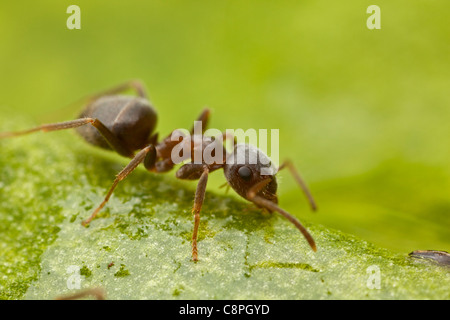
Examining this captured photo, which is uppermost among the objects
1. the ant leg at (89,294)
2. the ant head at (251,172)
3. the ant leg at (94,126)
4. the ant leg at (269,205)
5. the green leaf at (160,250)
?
the ant leg at (94,126)

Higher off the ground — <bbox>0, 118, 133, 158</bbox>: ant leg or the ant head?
<bbox>0, 118, 133, 158</bbox>: ant leg

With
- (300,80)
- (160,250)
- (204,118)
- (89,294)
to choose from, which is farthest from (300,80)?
(89,294)

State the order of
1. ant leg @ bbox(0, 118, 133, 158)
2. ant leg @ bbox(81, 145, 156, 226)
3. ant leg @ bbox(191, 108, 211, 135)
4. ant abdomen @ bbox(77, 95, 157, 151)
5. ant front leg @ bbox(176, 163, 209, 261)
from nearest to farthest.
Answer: ant front leg @ bbox(176, 163, 209, 261) < ant leg @ bbox(81, 145, 156, 226) < ant leg @ bbox(0, 118, 133, 158) < ant abdomen @ bbox(77, 95, 157, 151) < ant leg @ bbox(191, 108, 211, 135)

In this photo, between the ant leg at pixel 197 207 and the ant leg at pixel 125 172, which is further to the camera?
the ant leg at pixel 125 172

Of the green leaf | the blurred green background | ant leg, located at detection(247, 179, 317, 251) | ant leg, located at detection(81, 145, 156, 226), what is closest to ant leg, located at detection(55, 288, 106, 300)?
the green leaf

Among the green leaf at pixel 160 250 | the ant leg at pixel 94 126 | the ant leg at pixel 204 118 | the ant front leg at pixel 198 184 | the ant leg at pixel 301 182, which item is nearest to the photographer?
the green leaf at pixel 160 250

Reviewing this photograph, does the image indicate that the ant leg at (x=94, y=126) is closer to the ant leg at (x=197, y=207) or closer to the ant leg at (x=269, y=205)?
the ant leg at (x=197, y=207)

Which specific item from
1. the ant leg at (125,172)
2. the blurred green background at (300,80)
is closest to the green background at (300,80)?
the blurred green background at (300,80)

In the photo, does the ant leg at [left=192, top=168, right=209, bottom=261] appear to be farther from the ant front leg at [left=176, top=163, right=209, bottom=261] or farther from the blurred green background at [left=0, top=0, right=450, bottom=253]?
the blurred green background at [left=0, top=0, right=450, bottom=253]

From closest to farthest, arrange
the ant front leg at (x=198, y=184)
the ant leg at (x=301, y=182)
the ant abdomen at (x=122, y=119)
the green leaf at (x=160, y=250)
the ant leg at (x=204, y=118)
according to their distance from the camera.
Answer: the green leaf at (x=160, y=250) → the ant front leg at (x=198, y=184) → the ant leg at (x=301, y=182) → the ant abdomen at (x=122, y=119) → the ant leg at (x=204, y=118)
